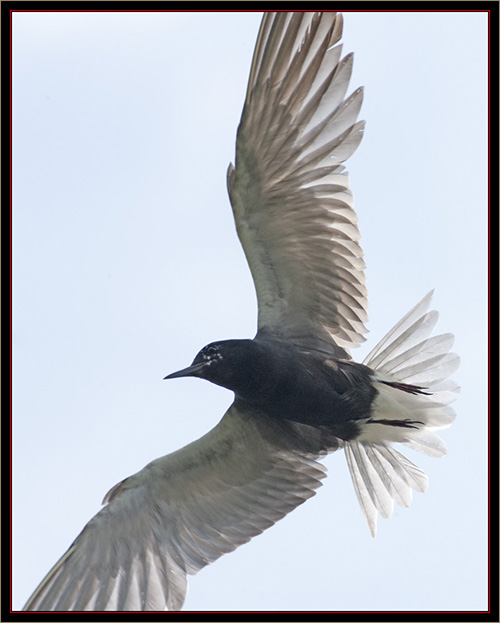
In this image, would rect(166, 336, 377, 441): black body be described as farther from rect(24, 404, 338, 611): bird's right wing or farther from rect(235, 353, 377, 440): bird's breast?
rect(24, 404, 338, 611): bird's right wing

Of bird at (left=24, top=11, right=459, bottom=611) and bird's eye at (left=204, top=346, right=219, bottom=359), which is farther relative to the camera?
bird's eye at (left=204, top=346, right=219, bottom=359)

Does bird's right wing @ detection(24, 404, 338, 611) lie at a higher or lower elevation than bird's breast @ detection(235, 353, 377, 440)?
lower

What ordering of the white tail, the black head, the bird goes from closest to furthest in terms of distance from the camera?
the bird < the black head < the white tail

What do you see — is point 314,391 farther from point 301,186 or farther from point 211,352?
point 301,186

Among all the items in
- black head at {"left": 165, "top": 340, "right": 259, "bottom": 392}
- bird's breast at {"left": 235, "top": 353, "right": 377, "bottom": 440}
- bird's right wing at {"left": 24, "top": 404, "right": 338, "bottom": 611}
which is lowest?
bird's right wing at {"left": 24, "top": 404, "right": 338, "bottom": 611}

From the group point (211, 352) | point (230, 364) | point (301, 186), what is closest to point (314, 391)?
point (230, 364)

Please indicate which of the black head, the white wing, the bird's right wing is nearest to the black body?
the black head

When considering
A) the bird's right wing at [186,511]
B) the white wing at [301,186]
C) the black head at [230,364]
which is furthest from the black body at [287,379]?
the bird's right wing at [186,511]

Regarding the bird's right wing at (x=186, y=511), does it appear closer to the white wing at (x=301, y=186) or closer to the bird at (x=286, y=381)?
the bird at (x=286, y=381)
